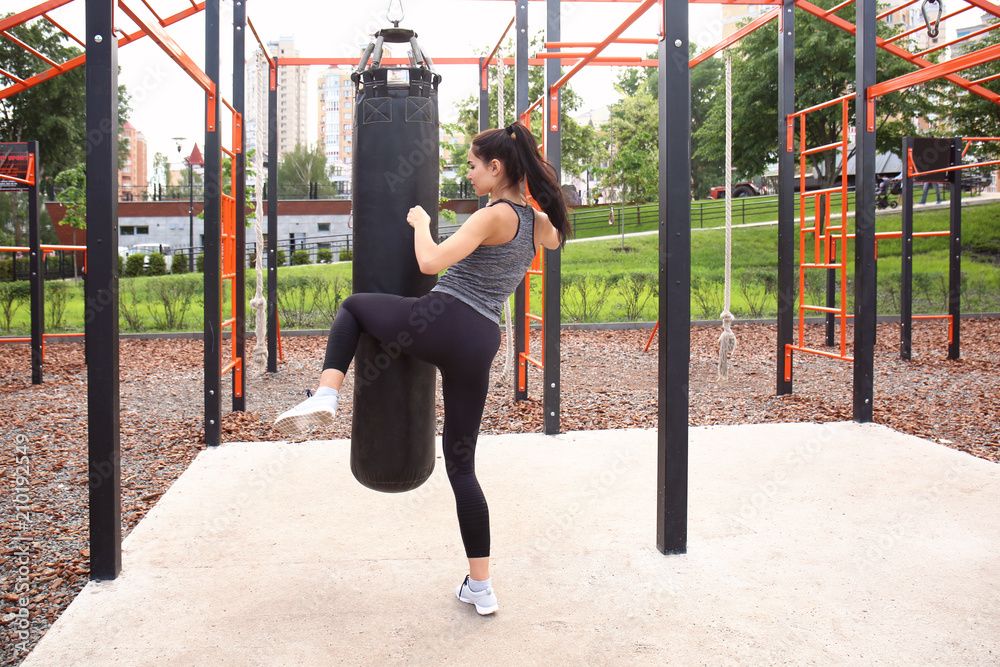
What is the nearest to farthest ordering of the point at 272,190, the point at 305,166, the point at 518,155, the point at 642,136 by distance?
the point at 518,155 < the point at 272,190 < the point at 642,136 < the point at 305,166

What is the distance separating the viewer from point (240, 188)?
19.8ft

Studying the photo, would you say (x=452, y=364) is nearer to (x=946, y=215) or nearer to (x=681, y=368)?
(x=681, y=368)

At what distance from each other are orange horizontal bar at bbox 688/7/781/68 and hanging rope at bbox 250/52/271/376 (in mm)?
3389

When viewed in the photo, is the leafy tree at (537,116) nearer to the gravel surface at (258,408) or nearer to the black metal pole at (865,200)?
the gravel surface at (258,408)

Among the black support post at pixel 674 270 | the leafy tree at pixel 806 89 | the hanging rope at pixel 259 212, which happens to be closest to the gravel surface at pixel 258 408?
the hanging rope at pixel 259 212

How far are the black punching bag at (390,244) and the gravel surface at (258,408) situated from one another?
1.27 metres

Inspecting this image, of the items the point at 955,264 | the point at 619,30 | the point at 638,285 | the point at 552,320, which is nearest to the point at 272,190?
the point at 552,320

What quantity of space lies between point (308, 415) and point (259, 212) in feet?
12.8

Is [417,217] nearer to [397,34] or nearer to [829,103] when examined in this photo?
[397,34]

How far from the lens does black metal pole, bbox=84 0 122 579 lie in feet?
8.41

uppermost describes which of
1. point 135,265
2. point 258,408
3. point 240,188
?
point 135,265

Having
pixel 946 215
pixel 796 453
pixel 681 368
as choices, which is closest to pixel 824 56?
pixel 946 215

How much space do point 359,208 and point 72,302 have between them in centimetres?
1692

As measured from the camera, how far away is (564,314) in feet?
45.1
